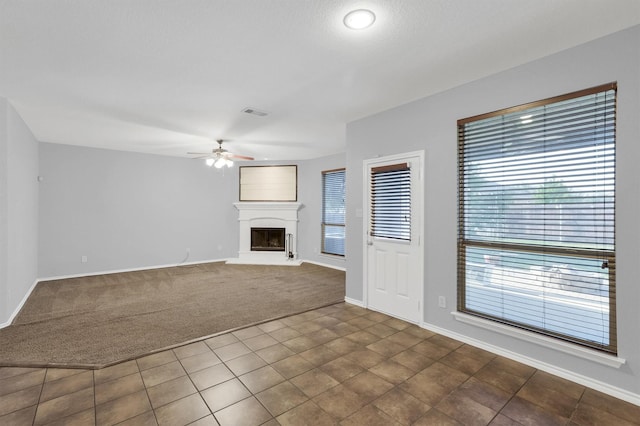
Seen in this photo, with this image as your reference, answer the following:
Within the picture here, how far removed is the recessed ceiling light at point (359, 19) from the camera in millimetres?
1973

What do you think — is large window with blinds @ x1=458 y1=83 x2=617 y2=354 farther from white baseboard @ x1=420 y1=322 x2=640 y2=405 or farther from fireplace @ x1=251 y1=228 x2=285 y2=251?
fireplace @ x1=251 y1=228 x2=285 y2=251

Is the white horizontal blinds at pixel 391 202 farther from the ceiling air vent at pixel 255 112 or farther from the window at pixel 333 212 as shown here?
the window at pixel 333 212

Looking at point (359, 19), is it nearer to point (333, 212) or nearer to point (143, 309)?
point (143, 309)

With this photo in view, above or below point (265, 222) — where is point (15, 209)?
above

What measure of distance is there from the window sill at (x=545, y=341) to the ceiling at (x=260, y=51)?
7.73 feet

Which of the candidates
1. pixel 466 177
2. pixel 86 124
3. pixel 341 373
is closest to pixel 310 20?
pixel 466 177

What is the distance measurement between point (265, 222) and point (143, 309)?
13.0 ft

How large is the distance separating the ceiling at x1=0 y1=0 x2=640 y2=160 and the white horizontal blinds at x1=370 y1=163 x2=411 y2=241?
82cm

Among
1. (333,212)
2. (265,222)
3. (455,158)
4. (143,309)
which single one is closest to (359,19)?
(455,158)

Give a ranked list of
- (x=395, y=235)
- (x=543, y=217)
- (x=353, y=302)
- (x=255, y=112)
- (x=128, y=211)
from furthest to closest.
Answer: (x=128, y=211), (x=353, y=302), (x=255, y=112), (x=395, y=235), (x=543, y=217)

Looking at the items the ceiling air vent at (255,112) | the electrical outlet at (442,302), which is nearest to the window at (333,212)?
the ceiling air vent at (255,112)

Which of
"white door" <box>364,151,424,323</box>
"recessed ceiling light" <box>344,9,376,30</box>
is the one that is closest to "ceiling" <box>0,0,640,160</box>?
"recessed ceiling light" <box>344,9,376,30</box>

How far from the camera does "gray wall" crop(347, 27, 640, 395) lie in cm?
216

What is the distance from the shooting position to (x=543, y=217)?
259 centimetres
